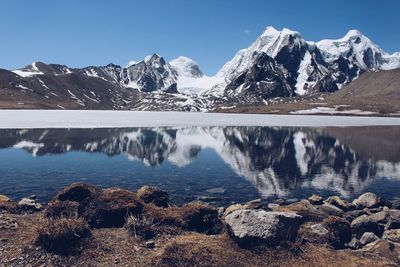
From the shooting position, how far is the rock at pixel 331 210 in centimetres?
2981

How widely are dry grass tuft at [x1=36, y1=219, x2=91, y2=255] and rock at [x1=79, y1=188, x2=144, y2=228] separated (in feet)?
10.3

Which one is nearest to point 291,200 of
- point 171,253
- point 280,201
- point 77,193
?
point 280,201

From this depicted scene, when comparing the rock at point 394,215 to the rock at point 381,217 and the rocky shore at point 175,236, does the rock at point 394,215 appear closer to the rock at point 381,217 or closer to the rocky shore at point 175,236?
the rocky shore at point 175,236

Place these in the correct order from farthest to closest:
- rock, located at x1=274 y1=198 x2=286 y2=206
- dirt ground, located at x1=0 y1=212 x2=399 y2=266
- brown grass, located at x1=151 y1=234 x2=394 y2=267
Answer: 1. rock, located at x1=274 y1=198 x2=286 y2=206
2. brown grass, located at x1=151 y1=234 x2=394 y2=267
3. dirt ground, located at x1=0 y1=212 x2=399 y2=266

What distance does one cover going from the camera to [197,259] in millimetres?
18781

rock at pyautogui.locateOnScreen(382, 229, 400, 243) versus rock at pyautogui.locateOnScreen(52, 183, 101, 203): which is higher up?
rock at pyautogui.locateOnScreen(52, 183, 101, 203)

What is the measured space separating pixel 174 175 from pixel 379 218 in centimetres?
2331

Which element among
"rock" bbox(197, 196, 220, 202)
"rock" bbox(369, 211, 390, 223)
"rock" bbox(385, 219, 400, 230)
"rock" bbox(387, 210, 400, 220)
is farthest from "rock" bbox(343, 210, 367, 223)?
"rock" bbox(197, 196, 220, 202)

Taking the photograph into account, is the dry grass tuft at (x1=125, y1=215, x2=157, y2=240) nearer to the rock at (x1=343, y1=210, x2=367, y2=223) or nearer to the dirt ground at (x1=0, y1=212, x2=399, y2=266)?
the dirt ground at (x1=0, y1=212, x2=399, y2=266)

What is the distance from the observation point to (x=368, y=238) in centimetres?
2309

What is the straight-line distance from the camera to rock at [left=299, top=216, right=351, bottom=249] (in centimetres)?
2234

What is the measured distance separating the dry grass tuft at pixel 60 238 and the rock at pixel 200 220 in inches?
248

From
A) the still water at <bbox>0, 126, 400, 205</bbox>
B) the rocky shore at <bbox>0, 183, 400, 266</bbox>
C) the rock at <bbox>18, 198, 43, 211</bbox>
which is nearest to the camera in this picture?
the rocky shore at <bbox>0, 183, 400, 266</bbox>

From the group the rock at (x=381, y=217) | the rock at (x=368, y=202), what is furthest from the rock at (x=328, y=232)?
the rock at (x=368, y=202)
